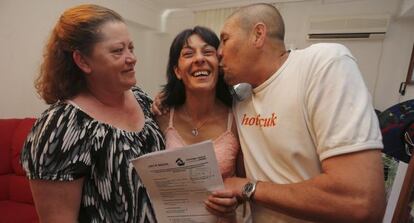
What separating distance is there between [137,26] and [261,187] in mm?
3910

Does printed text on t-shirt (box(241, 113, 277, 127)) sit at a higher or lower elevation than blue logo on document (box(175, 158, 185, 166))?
higher

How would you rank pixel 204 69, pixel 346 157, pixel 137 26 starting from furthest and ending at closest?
pixel 137 26, pixel 204 69, pixel 346 157

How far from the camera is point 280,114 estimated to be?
0.89 meters

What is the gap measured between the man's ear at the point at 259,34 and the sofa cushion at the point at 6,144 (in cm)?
245

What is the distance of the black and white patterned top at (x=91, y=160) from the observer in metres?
0.84

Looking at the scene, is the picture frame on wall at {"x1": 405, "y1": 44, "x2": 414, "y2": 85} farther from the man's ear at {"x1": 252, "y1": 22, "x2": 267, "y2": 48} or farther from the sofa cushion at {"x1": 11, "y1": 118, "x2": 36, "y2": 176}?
the sofa cushion at {"x1": 11, "y1": 118, "x2": 36, "y2": 176}

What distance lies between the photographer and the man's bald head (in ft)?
3.34

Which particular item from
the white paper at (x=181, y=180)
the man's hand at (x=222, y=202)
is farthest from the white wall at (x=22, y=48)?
the man's hand at (x=222, y=202)

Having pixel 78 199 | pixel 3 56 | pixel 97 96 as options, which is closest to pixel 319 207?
pixel 78 199

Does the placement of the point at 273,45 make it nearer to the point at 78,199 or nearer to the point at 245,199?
the point at 245,199

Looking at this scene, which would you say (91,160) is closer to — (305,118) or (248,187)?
(248,187)

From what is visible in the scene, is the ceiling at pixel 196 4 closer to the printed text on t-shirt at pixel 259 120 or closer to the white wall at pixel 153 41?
the white wall at pixel 153 41

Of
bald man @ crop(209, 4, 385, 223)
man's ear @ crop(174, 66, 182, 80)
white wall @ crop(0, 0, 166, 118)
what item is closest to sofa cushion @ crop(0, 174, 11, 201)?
white wall @ crop(0, 0, 166, 118)

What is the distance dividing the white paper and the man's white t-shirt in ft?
0.62
